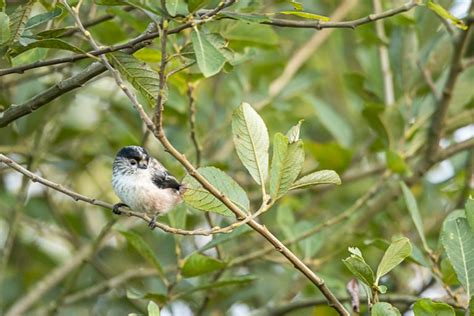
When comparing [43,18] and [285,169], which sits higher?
[43,18]

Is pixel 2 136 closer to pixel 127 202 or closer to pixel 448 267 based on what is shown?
pixel 127 202

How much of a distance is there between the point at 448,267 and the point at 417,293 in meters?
0.98

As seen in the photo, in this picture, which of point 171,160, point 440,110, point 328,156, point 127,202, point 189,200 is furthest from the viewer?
point 328,156

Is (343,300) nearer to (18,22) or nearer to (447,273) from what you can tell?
(447,273)

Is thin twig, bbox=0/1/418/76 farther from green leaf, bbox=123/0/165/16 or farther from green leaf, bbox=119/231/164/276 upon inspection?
green leaf, bbox=119/231/164/276

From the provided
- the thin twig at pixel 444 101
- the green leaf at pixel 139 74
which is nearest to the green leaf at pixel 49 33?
the green leaf at pixel 139 74

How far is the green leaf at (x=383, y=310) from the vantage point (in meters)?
2.23

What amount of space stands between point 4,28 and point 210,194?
65 cm

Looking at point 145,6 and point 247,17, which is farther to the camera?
point 247,17

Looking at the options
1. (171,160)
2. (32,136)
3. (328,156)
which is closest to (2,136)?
(32,136)

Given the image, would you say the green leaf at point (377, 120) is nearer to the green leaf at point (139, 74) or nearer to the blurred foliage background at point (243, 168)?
the blurred foliage background at point (243, 168)

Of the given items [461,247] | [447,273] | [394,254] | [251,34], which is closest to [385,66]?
[251,34]

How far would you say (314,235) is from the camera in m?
3.82

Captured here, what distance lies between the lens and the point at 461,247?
261 centimetres
